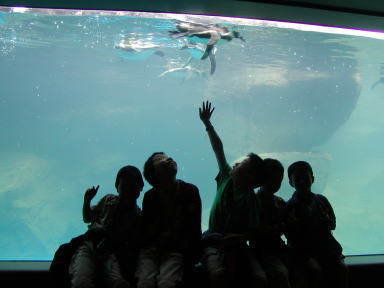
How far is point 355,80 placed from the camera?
20.4 metres

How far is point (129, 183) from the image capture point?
259 cm

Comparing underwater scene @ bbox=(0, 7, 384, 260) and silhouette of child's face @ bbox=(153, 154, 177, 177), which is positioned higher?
underwater scene @ bbox=(0, 7, 384, 260)

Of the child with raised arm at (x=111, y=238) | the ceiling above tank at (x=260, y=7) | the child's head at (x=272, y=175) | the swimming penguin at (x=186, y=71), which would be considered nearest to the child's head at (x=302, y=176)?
the child's head at (x=272, y=175)

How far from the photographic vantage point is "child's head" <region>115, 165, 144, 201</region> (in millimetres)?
2590

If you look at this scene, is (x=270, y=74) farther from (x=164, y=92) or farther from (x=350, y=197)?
(x=350, y=197)

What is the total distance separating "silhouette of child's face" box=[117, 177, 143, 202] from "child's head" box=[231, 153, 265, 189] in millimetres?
845

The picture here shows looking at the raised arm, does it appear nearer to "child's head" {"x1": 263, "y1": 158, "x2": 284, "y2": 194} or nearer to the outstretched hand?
the outstretched hand

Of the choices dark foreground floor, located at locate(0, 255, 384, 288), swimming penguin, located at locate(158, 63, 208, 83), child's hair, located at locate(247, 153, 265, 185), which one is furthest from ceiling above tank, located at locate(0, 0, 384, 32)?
swimming penguin, located at locate(158, 63, 208, 83)

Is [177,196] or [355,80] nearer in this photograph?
[177,196]

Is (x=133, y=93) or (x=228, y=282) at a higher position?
(x=133, y=93)

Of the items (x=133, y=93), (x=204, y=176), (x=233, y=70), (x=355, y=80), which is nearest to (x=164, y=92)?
(x=133, y=93)

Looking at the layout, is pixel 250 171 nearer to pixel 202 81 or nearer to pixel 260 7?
pixel 260 7

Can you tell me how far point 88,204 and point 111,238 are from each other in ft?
1.08

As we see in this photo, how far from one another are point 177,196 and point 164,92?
47065mm
